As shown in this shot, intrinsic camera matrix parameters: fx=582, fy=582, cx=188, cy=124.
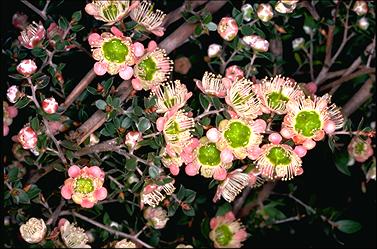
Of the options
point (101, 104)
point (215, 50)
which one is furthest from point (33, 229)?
point (215, 50)

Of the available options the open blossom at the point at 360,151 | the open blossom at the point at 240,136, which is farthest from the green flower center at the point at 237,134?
the open blossom at the point at 360,151

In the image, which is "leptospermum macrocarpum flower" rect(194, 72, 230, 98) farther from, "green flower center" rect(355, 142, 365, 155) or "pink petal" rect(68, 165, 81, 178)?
"green flower center" rect(355, 142, 365, 155)

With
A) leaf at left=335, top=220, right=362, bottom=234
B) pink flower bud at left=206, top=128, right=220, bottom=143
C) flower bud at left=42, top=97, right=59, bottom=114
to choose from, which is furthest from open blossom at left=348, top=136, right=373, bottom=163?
flower bud at left=42, top=97, right=59, bottom=114

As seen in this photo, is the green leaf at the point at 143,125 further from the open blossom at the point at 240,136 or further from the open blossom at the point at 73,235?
the open blossom at the point at 73,235

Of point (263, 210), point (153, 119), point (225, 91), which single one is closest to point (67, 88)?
point (153, 119)

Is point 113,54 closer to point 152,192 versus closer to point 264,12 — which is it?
point 152,192

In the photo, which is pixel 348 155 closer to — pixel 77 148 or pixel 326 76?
pixel 326 76
